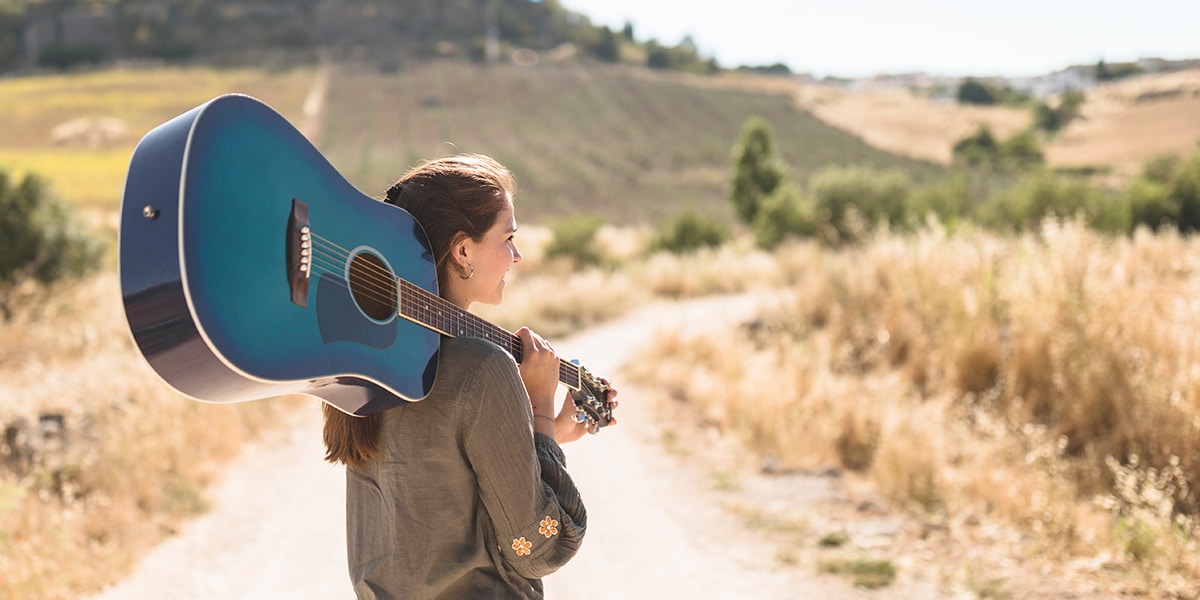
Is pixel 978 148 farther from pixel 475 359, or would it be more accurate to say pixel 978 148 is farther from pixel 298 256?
pixel 298 256

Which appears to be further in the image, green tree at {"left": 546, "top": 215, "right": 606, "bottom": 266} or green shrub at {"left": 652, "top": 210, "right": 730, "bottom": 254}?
green shrub at {"left": 652, "top": 210, "right": 730, "bottom": 254}

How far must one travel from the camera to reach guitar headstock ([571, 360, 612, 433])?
2.45m

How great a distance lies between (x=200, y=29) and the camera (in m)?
92.9

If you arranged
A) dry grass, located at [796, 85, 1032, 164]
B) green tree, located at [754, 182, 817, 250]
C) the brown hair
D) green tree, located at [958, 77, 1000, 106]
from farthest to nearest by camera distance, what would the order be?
green tree, located at [958, 77, 1000, 106]
dry grass, located at [796, 85, 1032, 164]
green tree, located at [754, 182, 817, 250]
the brown hair

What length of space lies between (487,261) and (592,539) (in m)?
3.68

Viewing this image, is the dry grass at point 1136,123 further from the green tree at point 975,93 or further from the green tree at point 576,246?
the green tree at point 975,93

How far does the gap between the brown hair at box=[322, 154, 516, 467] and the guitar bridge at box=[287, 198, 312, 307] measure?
409 mm

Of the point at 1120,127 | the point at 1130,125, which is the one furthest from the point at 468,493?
the point at 1120,127

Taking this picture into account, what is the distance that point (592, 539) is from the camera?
214 inches

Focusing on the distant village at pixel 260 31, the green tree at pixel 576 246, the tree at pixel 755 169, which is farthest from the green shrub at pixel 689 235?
the distant village at pixel 260 31

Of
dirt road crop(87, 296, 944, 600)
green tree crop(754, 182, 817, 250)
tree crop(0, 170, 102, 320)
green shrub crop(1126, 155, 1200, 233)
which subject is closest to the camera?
dirt road crop(87, 296, 944, 600)

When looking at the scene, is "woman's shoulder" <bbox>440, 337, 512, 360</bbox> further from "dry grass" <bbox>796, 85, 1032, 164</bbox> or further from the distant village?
the distant village

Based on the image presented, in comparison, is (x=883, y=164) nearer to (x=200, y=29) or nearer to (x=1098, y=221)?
(x=1098, y=221)

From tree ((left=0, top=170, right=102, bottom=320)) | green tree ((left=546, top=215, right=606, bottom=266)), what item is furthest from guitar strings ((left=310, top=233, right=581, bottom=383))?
green tree ((left=546, top=215, right=606, bottom=266))
